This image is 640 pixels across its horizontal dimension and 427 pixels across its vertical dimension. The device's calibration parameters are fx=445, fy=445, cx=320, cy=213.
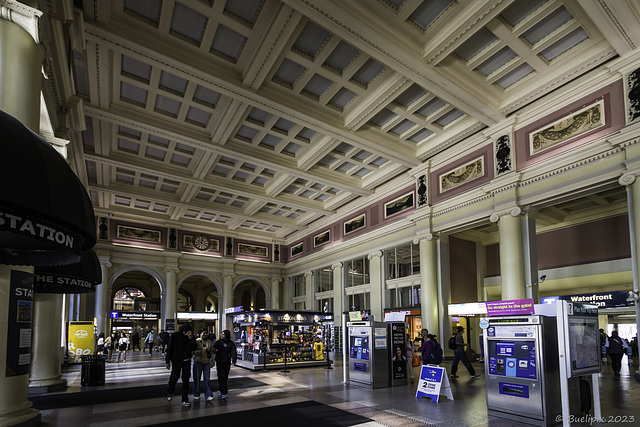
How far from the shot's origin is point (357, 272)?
913 inches

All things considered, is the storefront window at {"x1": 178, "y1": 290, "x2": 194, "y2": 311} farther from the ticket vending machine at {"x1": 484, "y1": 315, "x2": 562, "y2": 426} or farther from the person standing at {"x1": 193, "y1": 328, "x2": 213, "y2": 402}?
the ticket vending machine at {"x1": 484, "y1": 315, "x2": 562, "y2": 426}

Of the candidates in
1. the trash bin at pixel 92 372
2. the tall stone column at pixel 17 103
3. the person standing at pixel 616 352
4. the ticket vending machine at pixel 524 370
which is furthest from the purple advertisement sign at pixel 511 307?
the trash bin at pixel 92 372

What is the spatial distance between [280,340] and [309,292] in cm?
1066

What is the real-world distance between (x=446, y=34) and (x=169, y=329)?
21.4 meters

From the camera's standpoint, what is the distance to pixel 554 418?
7020mm

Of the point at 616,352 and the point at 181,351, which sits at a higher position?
the point at 181,351

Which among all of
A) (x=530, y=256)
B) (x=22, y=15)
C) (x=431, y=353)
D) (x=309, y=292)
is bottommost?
(x=431, y=353)

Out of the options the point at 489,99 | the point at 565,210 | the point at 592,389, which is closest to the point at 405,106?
the point at 489,99

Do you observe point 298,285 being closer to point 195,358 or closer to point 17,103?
point 195,358

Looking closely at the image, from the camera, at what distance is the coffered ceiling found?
10203 mm

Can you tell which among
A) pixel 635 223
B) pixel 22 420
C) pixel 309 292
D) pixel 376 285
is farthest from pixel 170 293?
pixel 635 223

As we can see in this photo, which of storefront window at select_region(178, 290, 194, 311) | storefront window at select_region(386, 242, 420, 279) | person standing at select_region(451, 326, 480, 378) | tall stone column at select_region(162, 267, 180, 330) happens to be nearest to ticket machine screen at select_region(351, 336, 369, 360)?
person standing at select_region(451, 326, 480, 378)

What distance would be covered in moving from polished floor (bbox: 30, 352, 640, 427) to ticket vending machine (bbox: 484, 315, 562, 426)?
33cm

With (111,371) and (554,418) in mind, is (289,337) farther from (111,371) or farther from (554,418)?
(554,418)
